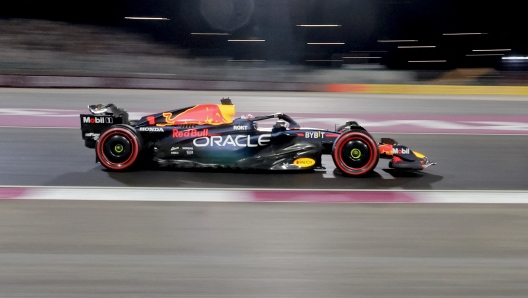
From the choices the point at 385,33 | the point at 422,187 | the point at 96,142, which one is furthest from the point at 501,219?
the point at 385,33

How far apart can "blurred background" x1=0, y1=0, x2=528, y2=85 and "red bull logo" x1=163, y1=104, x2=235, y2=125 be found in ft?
62.2

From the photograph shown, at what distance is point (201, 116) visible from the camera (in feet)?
22.8

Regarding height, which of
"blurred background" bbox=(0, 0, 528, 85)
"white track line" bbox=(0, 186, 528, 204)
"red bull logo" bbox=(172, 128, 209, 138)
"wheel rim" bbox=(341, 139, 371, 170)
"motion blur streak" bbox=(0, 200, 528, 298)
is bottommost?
"motion blur streak" bbox=(0, 200, 528, 298)

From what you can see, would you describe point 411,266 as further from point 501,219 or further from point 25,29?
point 25,29

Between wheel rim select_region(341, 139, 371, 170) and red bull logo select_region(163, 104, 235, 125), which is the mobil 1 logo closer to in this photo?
red bull logo select_region(163, 104, 235, 125)

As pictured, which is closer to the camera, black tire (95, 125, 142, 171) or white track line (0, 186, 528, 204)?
white track line (0, 186, 528, 204)

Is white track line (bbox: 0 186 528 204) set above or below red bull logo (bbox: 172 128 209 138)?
below

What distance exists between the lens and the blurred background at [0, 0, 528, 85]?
26062 mm

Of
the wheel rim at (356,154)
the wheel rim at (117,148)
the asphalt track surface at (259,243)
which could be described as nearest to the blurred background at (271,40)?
the wheel rim at (356,154)

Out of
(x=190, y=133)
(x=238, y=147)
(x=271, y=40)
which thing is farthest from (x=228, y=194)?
(x=271, y=40)

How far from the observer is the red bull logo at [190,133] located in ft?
22.2

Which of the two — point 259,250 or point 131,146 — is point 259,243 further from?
point 131,146

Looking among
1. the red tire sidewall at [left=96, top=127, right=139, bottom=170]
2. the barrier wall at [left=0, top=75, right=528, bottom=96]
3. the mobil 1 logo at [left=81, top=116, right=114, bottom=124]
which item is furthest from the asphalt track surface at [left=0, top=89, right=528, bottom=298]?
the barrier wall at [left=0, top=75, right=528, bottom=96]

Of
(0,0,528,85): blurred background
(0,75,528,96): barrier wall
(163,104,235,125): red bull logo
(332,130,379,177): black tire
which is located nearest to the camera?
(332,130,379,177): black tire
